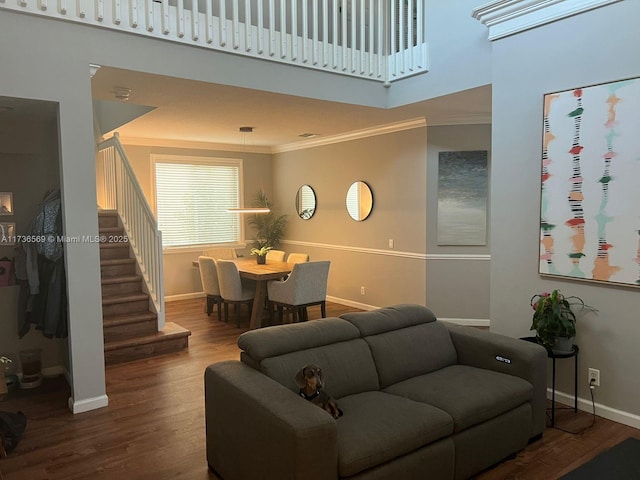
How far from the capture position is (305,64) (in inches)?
172

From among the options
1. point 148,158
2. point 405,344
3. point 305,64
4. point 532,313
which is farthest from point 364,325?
point 148,158

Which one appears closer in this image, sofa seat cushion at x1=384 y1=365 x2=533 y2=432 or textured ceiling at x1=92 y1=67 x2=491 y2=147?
sofa seat cushion at x1=384 y1=365 x2=533 y2=432

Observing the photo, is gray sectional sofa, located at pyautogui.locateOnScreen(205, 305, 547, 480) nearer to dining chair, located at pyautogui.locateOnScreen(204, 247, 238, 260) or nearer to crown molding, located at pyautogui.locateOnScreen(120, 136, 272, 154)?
dining chair, located at pyautogui.locateOnScreen(204, 247, 238, 260)

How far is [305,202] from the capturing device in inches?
304

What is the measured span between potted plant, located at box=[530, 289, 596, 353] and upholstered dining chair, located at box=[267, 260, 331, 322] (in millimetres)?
2757

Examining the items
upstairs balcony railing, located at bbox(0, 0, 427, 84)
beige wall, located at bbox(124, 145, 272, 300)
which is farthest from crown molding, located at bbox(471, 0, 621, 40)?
beige wall, located at bbox(124, 145, 272, 300)

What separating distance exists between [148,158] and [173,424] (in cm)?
489

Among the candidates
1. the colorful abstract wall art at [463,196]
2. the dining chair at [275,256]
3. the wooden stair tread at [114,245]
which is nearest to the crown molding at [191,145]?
the dining chair at [275,256]

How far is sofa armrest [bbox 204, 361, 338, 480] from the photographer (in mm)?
1936

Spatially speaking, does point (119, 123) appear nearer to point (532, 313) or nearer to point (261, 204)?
point (261, 204)

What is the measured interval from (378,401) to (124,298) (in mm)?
3325

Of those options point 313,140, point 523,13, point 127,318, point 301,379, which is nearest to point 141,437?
point 301,379

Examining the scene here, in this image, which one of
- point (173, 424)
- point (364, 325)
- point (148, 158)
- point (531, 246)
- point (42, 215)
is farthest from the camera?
point (148, 158)

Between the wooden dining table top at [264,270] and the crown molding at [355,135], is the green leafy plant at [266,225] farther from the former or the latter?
the wooden dining table top at [264,270]
